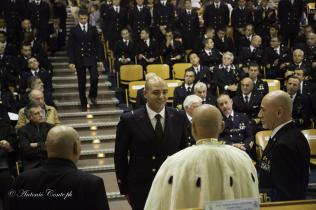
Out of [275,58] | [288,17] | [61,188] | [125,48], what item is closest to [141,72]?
[125,48]

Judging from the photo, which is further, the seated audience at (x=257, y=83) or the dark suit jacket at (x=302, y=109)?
the seated audience at (x=257, y=83)

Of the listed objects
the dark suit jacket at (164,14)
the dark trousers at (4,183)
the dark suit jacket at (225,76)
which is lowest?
the dark trousers at (4,183)

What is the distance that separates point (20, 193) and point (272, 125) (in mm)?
1528

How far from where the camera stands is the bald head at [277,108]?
3.38 m

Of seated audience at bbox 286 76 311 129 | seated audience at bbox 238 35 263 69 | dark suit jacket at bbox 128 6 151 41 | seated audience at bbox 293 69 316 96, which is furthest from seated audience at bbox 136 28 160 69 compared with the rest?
seated audience at bbox 286 76 311 129

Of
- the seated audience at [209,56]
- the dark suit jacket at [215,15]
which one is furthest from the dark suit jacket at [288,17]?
the seated audience at [209,56]

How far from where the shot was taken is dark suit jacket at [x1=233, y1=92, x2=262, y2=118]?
8.55m

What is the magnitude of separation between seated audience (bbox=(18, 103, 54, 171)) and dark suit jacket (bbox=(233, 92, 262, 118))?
3085 mm

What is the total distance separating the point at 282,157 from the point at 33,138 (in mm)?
4048

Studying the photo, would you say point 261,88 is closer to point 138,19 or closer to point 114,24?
point 138,19

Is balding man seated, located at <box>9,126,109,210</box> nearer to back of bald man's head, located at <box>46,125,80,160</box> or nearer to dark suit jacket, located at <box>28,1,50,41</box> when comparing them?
back of bald man's head, located at <box>46,125,80,160</box>

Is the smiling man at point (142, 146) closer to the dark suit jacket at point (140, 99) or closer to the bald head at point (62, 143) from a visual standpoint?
the bald head at point (62, 143)

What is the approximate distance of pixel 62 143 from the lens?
Result: 2.86 metres

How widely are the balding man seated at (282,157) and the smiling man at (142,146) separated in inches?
39.0
